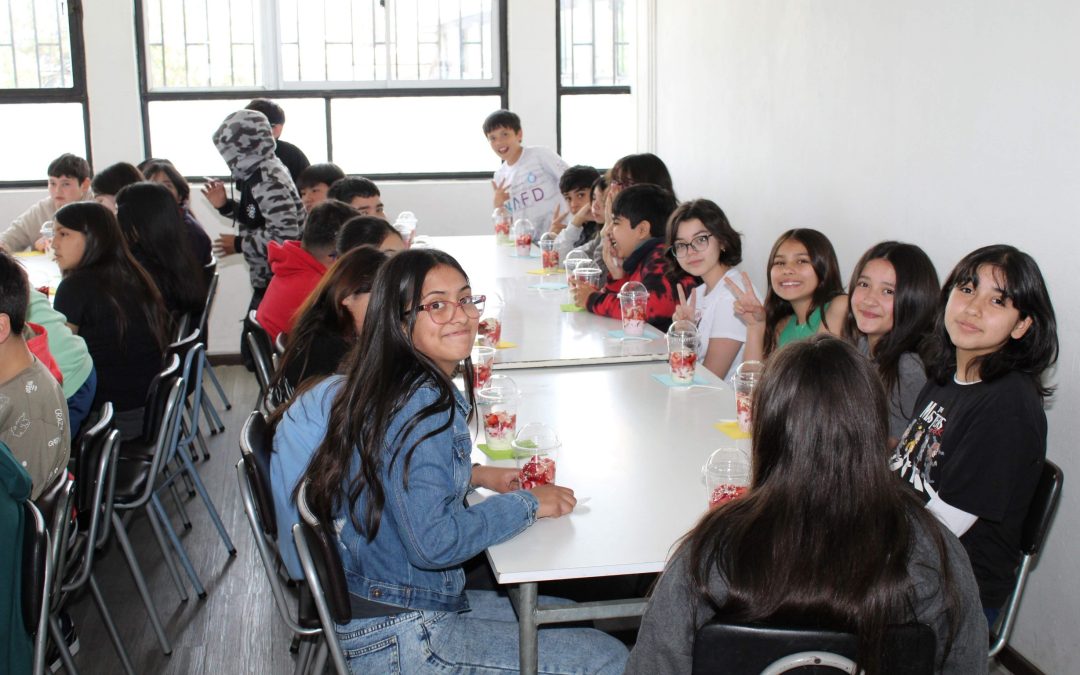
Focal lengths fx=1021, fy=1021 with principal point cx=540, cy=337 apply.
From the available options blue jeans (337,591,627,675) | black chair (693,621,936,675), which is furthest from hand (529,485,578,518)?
black chair (693,621,936,675)

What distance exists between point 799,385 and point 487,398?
123 centimetres

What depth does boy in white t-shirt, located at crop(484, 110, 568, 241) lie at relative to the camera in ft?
20.3

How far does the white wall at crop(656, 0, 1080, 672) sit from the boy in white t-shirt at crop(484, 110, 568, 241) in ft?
4.16

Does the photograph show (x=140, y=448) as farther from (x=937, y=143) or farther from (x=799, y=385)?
(x=937, y=143)

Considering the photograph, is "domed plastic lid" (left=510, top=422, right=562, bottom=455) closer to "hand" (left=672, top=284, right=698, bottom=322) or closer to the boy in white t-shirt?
"hand" (left=672, top=284, right=698, bottom=322)

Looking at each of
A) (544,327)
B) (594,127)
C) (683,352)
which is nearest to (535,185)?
(594,127)

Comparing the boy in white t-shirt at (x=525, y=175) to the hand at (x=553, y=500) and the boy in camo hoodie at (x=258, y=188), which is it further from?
the hand at (x=553, y=500)

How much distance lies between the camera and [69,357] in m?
2.98

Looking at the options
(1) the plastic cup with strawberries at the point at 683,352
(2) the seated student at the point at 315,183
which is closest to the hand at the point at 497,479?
(1) the plastic cup with strawberries at the point at 683,352

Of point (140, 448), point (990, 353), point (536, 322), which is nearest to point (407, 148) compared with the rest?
point (536, 322)

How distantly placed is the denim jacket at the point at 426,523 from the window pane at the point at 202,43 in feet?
17.5

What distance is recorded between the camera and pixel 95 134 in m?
6.33

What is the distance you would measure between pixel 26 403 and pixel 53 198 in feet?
11.5

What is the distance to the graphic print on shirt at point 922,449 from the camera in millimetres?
2154
